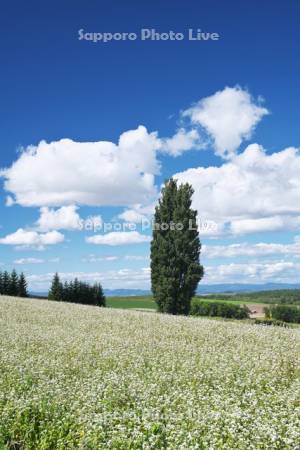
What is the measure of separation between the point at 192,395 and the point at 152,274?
4085 centimetres

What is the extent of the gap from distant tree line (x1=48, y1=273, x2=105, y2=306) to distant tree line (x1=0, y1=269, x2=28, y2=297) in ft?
27.2

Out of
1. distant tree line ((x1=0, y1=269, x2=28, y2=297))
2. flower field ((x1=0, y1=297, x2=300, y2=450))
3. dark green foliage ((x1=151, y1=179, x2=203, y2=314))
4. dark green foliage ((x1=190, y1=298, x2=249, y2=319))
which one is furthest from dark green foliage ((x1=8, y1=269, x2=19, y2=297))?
flower field ((x1=0, y1=297, x2=300, y2=450))

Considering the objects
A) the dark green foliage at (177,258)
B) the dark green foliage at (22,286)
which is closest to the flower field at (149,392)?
the dark green foliage at (177,258)

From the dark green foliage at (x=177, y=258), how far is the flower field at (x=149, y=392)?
29710 millimetres

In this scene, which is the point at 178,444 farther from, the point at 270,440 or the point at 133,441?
the point at 270,440

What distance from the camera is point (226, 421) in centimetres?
754

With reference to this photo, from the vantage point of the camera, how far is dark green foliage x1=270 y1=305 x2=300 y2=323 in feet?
256

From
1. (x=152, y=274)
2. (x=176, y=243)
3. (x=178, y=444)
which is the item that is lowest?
(x=178, y=444)

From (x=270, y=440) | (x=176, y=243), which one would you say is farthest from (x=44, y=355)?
(x=176, y=243)

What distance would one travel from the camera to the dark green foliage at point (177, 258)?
47938 mm

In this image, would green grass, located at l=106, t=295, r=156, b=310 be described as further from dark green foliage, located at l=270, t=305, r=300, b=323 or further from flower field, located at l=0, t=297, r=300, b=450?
flower field, located at l=0, t=297, r=300, b=450

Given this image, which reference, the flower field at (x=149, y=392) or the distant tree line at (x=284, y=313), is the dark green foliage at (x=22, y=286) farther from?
the flower field at (x=149, y=392)

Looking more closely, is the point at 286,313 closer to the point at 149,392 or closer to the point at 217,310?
the point at 217,310

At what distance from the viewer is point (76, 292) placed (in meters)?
78.7
